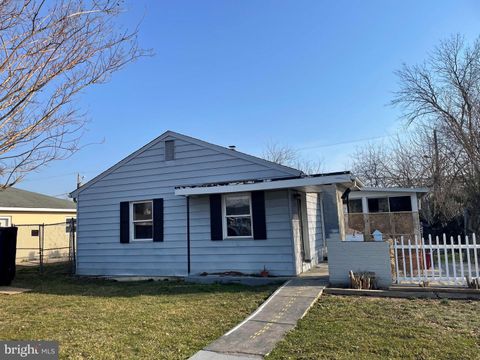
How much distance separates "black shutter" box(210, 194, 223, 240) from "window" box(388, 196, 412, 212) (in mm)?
10984

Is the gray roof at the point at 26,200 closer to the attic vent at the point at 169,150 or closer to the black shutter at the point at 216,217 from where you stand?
the attic vent at the point at 169,150

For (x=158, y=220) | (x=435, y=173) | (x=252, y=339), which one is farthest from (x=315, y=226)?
(x=435, y=173)

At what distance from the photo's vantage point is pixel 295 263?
32.5 feet

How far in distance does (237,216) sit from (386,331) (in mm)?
6004

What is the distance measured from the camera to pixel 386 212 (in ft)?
57.3

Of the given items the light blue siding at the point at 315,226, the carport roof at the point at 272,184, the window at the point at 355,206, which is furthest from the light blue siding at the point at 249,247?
the window at the point at 355,206

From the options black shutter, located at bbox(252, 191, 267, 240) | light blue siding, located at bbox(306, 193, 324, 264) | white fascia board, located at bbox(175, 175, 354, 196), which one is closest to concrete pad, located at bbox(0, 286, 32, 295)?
white fascia board, located at bbox(175, 175, 354, 196)

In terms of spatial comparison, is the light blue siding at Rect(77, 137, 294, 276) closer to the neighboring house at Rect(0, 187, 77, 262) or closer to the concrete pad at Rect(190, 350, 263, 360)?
the concrete pad at Rect(190, 350, 263, 360)

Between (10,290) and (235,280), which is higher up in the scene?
(235,280)

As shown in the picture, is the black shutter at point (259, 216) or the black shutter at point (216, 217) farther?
the black shutter at point (216, 217)

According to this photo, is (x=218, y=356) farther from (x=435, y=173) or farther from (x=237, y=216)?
(x=435, y=173)

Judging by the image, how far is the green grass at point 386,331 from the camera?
4.45m

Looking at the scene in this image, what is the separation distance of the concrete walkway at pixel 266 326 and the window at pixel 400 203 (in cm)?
1170

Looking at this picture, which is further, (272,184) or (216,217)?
(216,217)
